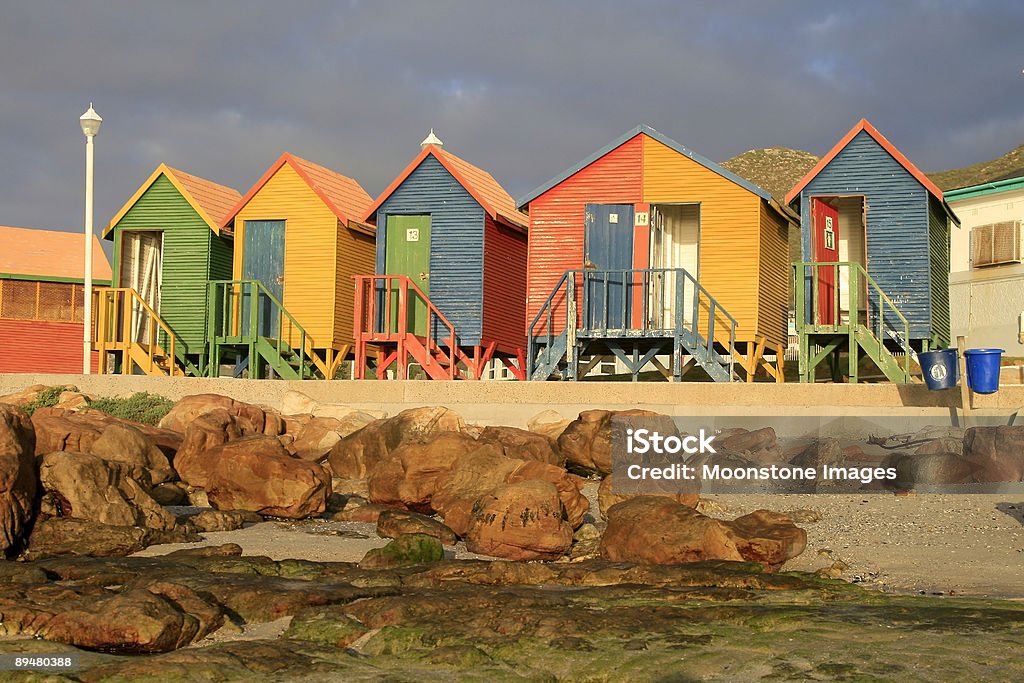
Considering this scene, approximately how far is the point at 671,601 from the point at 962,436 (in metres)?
8.94

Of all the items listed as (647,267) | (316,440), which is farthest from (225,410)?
(647,267)

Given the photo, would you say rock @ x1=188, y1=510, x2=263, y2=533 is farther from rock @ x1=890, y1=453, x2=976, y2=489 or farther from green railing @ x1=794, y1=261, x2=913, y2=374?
green railing @ x1=794, y1=261, x2=913, y2=374

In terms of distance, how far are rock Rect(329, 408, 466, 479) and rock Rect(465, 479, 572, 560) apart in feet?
15.4

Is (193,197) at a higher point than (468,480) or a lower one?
higher

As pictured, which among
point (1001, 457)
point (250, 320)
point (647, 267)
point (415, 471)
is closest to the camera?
point (1001, 457)

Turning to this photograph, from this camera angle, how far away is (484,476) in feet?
53.6

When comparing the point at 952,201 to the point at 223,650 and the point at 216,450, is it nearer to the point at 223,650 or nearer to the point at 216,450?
the point at 216,450

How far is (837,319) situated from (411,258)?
8421 mm

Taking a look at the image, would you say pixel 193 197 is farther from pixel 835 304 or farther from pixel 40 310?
pixel 835 304

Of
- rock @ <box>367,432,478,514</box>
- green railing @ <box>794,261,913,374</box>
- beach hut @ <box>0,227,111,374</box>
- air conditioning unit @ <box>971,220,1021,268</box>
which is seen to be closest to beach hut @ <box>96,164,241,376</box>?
beach hut @ <box>0,227,111,374</box>

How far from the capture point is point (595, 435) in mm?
18453

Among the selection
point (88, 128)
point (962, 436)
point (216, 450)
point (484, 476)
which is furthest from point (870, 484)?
point (88, 128)

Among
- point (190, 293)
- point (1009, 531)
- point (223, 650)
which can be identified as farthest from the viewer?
point (190, 293)

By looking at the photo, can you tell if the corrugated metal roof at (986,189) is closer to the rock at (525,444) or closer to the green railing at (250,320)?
the green railing at (250,320)
